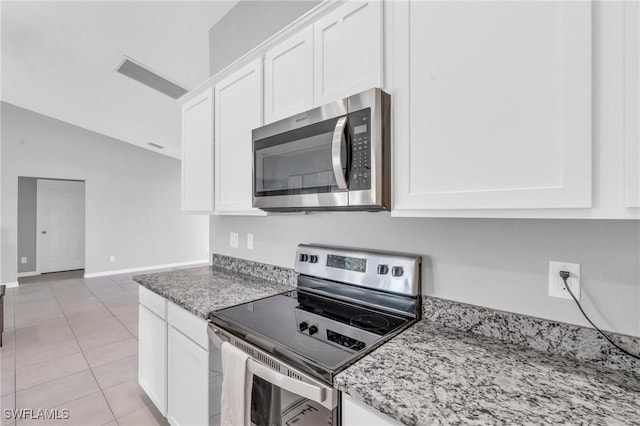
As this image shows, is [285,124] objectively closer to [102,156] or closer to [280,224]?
[280,224]

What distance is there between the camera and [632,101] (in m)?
0.65

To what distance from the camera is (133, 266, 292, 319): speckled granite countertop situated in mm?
1524

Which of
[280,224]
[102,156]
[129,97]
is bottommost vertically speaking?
[280,224]

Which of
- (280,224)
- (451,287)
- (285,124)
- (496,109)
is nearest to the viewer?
(496,109)

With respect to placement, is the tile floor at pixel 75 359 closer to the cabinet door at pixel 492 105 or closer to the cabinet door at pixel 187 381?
the cabinet door at pixel 187 381

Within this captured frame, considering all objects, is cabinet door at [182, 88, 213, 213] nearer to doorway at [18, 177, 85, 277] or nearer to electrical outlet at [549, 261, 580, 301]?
electrical outlet at [549, 261, 580, 301]

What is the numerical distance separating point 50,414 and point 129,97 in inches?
147

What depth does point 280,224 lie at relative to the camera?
6.47 feet

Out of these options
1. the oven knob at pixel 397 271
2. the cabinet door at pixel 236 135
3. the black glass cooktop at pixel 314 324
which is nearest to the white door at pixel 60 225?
the cabinet door at pixel 236 135

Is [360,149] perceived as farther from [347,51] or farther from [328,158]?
[347,51]

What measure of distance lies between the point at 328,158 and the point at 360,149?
171 mm

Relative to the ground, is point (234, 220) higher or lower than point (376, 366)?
higher

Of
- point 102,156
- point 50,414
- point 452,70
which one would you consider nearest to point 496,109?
point 452,70

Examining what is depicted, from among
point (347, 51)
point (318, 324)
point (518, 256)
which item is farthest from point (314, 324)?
point (347, 51)
